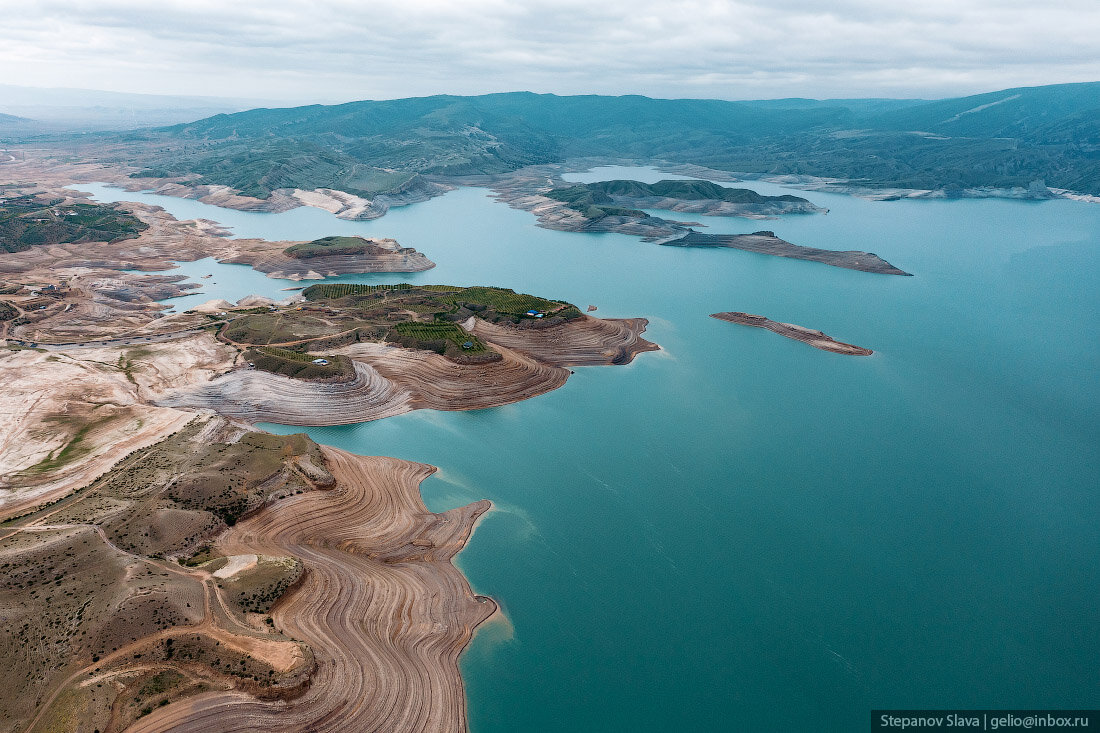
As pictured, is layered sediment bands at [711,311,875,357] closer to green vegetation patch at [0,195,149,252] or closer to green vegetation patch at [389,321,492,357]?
green vegetation patch at [389,321,492,357]

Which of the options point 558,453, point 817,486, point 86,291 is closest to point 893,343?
point 817,486

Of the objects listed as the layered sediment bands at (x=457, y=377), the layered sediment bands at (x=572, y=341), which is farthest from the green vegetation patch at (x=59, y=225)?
the layered sediment bands at (x=572, y=341)

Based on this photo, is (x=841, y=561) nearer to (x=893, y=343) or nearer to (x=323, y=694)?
(x=323, y=694)

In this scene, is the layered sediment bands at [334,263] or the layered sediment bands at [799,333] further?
the layered sediment bands at [334,263]

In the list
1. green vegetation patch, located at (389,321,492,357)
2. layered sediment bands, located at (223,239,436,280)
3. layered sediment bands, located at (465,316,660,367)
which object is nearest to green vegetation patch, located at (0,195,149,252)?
layered sediment bands, located at (223,239,436,280)

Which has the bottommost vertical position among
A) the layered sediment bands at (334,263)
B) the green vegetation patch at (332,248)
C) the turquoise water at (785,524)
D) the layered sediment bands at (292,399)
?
the turquoise water at (785,524)

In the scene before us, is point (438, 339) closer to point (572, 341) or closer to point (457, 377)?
point (457, 377)

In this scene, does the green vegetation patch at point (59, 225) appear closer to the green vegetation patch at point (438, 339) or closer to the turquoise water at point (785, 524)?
the green vegetation patch at point (438, 339)
